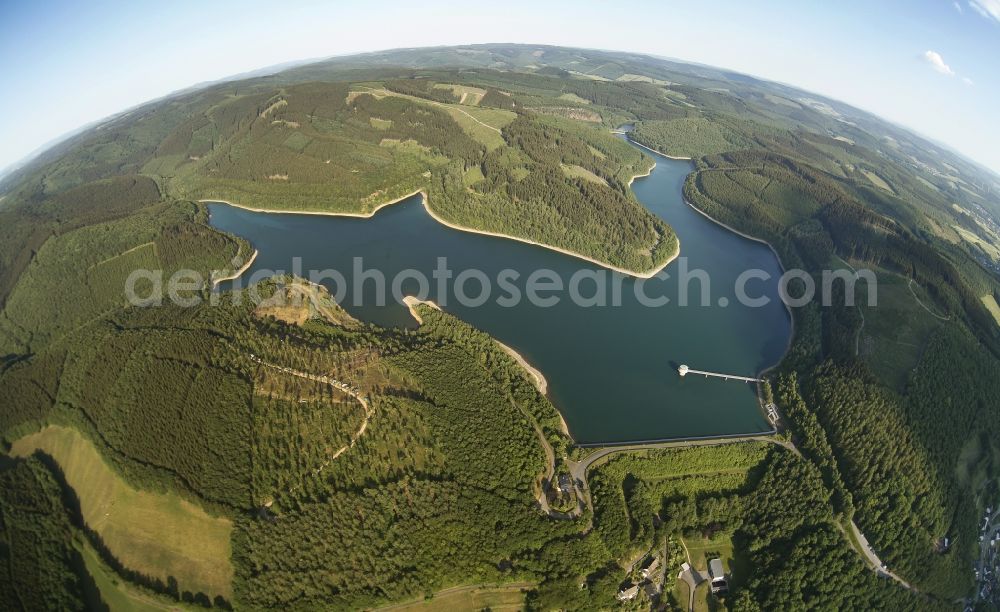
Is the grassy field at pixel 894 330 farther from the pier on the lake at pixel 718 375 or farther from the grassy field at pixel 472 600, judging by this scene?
the grassy field at pixel 472 600

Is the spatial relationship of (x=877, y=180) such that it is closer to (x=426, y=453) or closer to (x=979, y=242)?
(x=979, y=242)

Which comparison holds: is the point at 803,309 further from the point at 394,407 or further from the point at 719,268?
the point at 394,407

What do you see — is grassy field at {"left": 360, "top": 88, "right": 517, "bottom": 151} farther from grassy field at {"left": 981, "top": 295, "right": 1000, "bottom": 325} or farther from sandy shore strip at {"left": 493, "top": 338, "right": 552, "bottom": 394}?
grassy field at {"left": 981, "top": 295, "right": 1000, "bottom": 325}

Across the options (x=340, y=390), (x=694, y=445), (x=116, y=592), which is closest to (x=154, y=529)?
(x=116, y=592)

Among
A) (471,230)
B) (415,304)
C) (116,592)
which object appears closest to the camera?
(116,592)

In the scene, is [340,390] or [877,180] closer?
[340,390]

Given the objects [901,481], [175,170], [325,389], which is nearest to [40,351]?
[325,389]

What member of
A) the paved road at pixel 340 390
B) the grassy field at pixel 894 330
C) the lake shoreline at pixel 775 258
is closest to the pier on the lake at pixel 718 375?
the lake shoreline at pixel 775 258
